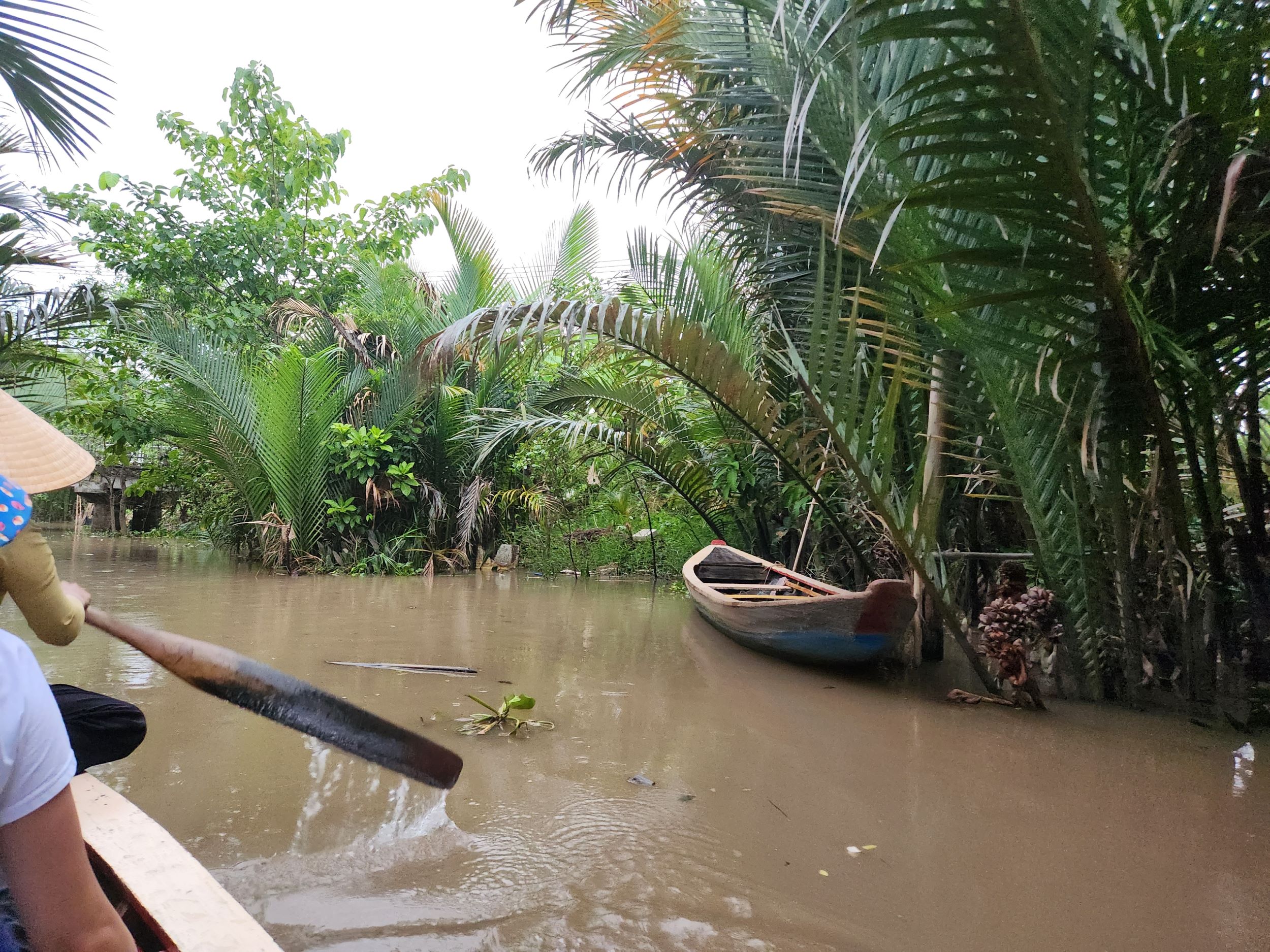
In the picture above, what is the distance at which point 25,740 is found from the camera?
82cm

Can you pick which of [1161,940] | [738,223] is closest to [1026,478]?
[1161,940]

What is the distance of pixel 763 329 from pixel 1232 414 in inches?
103

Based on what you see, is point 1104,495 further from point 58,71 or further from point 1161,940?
point 58,71

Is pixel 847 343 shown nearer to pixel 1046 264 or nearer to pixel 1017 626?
pixel 1046 264

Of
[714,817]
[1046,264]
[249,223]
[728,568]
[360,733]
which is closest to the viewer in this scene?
[360,733]

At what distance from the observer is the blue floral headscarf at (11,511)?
34.3 inches

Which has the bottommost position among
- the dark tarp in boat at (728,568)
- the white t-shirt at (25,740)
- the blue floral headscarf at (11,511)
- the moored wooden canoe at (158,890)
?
the moored wooden canoe at (158,890)

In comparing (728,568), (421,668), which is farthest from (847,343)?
(728,568)

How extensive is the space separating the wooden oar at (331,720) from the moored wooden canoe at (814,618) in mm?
2466

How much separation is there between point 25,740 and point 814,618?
3.38 metres

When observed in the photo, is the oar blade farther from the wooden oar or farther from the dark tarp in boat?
the dark tarp in boat

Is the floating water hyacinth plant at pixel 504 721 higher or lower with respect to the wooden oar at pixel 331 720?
lower

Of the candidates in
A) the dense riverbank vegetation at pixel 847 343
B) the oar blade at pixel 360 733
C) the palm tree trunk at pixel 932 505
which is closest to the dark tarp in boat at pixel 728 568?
the dense riverbank vegetation at pixel 847 343

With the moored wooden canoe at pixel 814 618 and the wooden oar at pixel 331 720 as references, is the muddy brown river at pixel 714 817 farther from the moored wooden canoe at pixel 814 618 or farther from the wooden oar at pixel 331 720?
the wooden oar at pixel 331 720
